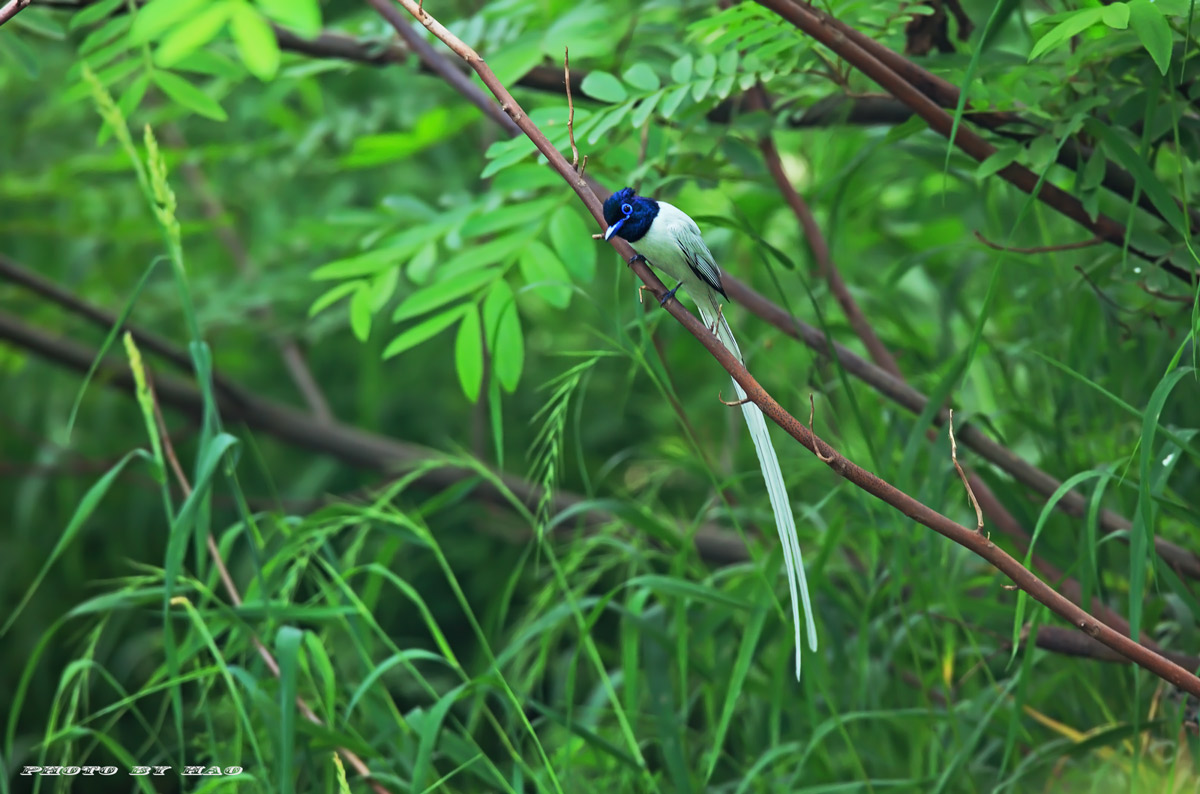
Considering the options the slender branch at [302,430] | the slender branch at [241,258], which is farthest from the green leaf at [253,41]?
the slender branch at [241,258]

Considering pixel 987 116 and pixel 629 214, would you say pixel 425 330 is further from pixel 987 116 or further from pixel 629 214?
pixel 987 116

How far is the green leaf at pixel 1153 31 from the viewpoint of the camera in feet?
4.16

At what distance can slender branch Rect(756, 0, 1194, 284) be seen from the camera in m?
1.43

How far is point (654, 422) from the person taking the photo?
405cm

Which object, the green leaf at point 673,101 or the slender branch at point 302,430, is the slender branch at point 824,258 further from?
the slender branch at point 302,430

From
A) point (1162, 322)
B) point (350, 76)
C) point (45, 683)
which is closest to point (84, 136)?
point (350, 76)

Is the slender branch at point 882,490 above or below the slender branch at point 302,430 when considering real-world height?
above

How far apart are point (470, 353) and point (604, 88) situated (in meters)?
0.59

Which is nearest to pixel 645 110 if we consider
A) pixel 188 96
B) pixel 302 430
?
pixel 188 96

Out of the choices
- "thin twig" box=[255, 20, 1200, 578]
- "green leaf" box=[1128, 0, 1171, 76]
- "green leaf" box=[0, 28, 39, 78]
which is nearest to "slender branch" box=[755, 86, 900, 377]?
"thin twig" box=[255, 20, 1200, 578]

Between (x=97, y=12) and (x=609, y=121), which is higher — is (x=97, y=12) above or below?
above

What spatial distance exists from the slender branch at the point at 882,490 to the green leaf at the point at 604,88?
0.71 m

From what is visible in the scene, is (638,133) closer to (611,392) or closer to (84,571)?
(611,392)

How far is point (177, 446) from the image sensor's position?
425 centimetres
